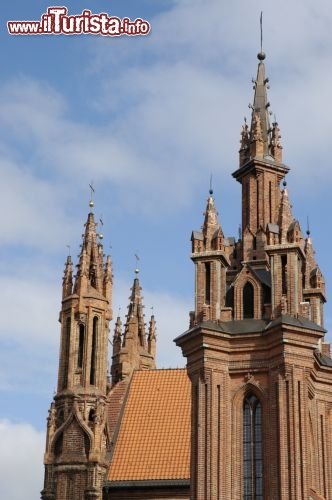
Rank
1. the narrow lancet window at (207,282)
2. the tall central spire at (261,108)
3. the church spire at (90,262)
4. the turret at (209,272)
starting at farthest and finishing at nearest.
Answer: the church spire at (90,262) < the tall central spire at (261,108) < the narrow lancet window at (207,282) < the turret at (209,272)

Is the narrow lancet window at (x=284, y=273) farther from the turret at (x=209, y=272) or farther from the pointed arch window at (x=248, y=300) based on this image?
the turret at (x=209, y=272)

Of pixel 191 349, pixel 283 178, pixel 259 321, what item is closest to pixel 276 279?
pixel 259 321

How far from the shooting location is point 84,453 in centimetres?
4038

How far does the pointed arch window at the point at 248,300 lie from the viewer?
34.7 meters

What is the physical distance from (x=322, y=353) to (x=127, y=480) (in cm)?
993

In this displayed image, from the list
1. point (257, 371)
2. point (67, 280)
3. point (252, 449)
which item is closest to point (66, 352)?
point (67, 280)

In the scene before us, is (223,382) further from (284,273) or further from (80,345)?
(80,345)

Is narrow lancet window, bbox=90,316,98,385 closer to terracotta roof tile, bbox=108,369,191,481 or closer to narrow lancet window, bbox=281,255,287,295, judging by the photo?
terracotta roof tile, bbox=108,369,191,481

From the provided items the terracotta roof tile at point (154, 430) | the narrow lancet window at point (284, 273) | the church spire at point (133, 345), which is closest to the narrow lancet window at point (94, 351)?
the terracotta roof tile at point (154, 430)

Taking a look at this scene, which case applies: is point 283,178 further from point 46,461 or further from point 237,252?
point 46,461

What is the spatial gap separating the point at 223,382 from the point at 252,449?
232cm

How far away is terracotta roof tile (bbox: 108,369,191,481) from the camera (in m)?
41.5

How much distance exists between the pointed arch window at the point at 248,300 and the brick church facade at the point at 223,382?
0.03m

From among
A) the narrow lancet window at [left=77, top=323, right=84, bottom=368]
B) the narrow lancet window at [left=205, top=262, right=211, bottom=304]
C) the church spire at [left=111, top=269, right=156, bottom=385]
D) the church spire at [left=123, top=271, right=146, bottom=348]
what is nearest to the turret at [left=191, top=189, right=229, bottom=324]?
the narrow lancet window at [left=205, top=262, right=211, bottom=304]
